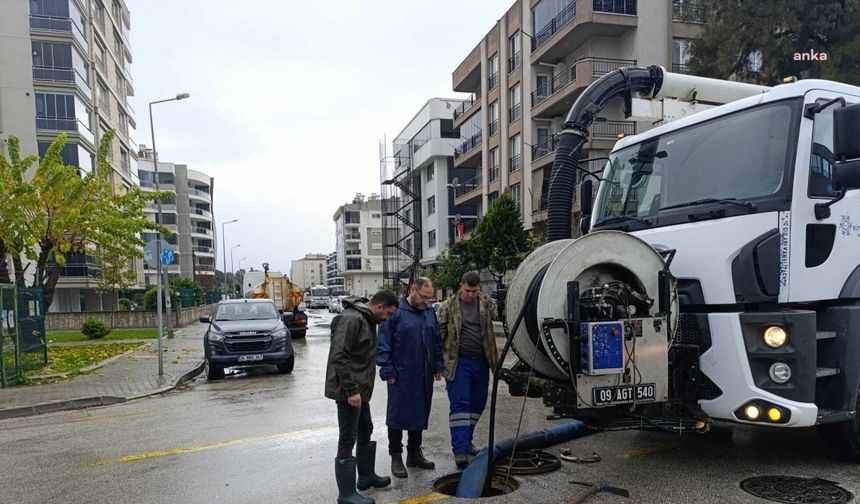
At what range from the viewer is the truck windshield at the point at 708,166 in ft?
15.5

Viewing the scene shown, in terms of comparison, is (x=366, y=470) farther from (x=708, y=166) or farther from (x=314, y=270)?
(x=314, y=270)

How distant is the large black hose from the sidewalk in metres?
7.80

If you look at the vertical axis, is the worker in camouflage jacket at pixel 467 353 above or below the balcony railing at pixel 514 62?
below

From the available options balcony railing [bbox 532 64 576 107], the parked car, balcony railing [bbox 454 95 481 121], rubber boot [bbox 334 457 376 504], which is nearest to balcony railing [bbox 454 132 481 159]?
balcony railing [bbox 454 95 481 121]

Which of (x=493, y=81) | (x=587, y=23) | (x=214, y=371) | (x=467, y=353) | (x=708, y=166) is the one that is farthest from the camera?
(x=493, y=81)

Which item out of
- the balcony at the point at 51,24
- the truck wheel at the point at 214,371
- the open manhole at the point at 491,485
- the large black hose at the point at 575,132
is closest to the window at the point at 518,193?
the truck wheel at the point at 214,371

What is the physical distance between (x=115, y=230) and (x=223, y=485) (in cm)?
1261

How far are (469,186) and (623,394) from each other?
131ft

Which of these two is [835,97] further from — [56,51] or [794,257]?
[56,51]

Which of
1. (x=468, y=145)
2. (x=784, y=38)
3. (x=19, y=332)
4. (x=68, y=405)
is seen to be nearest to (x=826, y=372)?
(x=68, y=405)

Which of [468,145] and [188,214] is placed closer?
[468,145]

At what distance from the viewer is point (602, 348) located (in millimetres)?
4297

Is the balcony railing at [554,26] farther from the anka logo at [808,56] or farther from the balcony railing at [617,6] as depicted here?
the anka logo at [808,56]

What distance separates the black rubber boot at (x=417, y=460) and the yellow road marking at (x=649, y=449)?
5.85 ft
